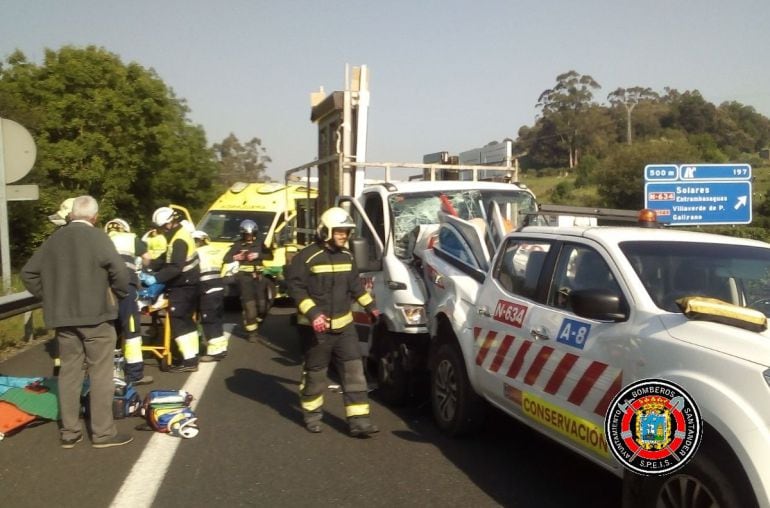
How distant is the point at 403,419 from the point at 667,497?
357 centimetres

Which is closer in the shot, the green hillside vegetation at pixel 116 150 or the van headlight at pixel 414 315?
the van headlight at pixel 414 315

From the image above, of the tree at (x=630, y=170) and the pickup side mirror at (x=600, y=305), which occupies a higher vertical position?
the tree at (x=630, y=170)

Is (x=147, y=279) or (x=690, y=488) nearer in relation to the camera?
(x=690, y=488)

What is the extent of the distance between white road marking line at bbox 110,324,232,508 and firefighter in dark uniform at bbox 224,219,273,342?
5021 millimetres

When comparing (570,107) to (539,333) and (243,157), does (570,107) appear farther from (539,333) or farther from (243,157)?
(539,333)

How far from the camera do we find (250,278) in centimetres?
1205

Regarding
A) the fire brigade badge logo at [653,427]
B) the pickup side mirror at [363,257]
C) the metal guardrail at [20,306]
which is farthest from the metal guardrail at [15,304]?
the fire brigade badge logo at [653,427]

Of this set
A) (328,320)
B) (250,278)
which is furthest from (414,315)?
(250,278)

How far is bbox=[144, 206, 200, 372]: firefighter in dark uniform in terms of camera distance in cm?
942

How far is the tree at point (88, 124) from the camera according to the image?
71.3 feet

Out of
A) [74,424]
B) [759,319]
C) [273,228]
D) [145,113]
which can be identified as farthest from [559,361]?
[145,113]

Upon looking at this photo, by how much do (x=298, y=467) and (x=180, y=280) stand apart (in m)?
4.37

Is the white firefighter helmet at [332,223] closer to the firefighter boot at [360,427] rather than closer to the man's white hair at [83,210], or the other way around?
the firefighter boot at [360,427]

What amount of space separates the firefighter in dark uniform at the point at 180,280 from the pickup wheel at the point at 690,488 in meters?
6.46
